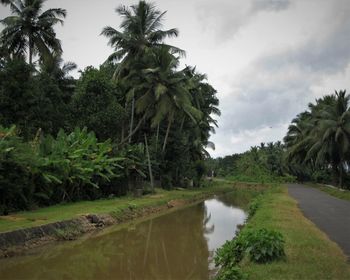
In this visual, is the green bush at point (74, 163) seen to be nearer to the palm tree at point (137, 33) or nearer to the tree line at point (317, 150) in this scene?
the palm tree at point (137, 33)

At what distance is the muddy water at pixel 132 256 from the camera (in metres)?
10.0

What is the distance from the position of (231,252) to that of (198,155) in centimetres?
3798

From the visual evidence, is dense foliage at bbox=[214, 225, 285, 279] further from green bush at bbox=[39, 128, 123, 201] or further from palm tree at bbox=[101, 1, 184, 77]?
palm tree at bbox=[101, 1, 184, 77]

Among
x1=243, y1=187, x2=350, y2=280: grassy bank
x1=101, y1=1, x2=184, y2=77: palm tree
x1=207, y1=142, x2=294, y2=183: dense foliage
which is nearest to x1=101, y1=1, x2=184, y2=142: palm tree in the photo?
x1=101, y1=1, x2=184, y2=77: palm tree

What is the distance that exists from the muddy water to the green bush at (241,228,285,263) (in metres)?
2.09

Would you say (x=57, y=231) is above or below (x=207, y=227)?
above

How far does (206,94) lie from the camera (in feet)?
153

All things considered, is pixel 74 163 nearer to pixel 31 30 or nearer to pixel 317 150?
pixel 31 30

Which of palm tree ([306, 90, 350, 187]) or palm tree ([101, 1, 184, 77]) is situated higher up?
palm tree ([101, 1, 184, 77])

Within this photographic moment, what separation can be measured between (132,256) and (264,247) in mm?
5297

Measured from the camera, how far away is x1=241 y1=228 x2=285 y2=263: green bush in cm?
800

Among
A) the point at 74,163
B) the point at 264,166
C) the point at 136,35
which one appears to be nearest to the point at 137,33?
the point at 136,35

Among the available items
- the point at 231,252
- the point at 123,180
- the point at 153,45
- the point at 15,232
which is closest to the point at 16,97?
the point at 123,180

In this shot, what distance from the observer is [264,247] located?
316 inches
